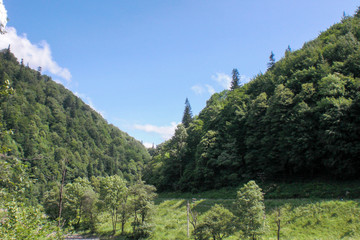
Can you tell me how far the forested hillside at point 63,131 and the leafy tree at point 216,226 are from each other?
99883mm

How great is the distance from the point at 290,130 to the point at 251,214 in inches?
732

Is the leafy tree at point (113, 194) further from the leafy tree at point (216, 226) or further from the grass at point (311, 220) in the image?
the leafy tree at point (216, 226)

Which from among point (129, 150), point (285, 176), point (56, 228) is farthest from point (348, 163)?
point (129, 150)

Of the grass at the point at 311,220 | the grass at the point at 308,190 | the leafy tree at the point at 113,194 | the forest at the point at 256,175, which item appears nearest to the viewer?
the grass at the point at 311,220

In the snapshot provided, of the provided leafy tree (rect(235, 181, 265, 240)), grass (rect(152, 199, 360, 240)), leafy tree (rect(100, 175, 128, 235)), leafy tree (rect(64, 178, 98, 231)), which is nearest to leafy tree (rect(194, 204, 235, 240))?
leafy tree (rect(235, 181, 265, 240))

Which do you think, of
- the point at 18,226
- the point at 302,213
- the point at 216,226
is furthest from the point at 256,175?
the point at 18,226

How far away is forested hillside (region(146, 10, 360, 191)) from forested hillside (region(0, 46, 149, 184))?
8506 centimetres

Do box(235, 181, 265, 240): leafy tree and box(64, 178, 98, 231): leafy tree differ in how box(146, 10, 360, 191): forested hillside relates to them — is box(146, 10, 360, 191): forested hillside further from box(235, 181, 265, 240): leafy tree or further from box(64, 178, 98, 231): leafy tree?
box(64, 178, 98, 231): leafy tree

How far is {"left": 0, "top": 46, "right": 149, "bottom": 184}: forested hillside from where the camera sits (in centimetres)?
11775

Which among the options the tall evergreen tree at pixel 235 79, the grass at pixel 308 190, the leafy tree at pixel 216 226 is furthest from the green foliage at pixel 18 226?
the tall evergreen tree at pixel 235 79

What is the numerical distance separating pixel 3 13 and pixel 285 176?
42383mm

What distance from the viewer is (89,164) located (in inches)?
5512

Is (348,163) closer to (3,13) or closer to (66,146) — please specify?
(3,13)

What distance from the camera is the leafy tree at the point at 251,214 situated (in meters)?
22.9
